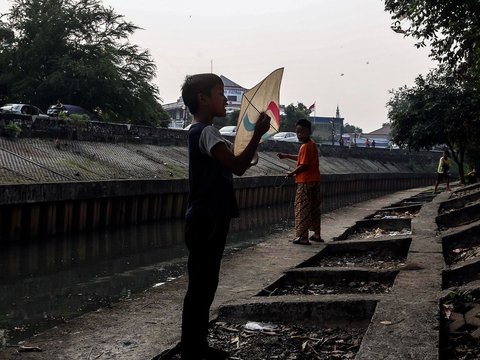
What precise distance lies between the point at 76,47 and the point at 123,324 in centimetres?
3303

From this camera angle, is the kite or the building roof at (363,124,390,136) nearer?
the kite

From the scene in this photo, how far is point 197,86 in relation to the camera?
338 centimetres

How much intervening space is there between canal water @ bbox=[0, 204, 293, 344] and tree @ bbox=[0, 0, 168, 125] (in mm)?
20469

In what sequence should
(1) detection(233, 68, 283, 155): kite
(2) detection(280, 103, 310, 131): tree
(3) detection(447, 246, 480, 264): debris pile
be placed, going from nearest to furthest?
(1) detection(233, 68, 283, 155): kite < (3) detection(447, 246, 480, 264): debris pile < (2) detection(280, 103, 310, 131): tree

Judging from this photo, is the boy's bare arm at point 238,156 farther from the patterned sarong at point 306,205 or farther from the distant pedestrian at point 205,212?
the patterned sarong at point 306,205

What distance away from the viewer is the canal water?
19.7 ft

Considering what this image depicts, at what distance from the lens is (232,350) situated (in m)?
3.80

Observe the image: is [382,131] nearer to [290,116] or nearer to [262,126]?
[290,116]

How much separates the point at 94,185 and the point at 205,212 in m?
9.71

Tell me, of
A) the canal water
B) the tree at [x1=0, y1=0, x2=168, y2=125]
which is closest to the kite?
the canal water

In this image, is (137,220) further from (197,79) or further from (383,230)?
(197,79)

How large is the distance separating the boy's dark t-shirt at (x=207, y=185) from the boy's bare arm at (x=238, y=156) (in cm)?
8

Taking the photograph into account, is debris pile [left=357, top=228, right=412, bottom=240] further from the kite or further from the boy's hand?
the boy's hand

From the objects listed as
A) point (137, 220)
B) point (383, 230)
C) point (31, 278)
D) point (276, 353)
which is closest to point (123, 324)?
point (276, 353)
